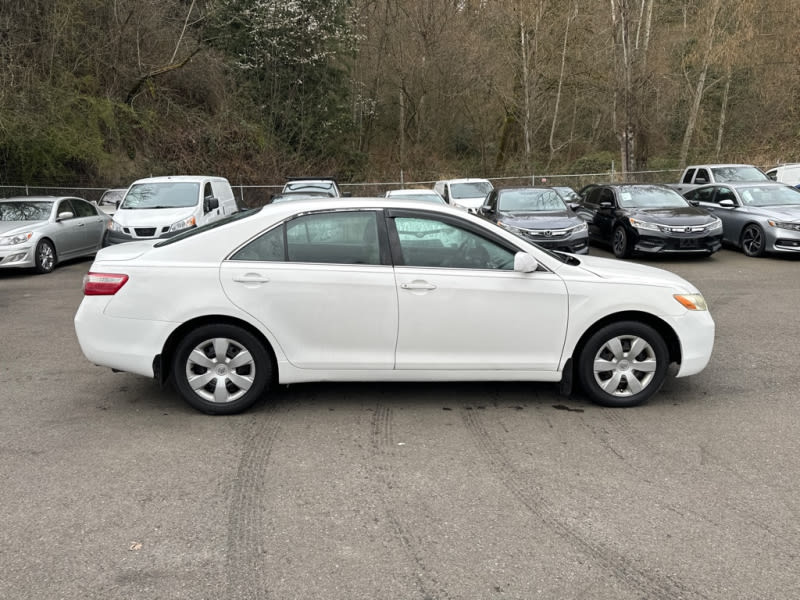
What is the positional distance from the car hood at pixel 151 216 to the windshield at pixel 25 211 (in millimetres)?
1612

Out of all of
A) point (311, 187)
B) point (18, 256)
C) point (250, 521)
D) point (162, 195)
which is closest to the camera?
point (250, 521)

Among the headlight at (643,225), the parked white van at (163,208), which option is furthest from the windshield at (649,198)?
the parked white van at (163,208)

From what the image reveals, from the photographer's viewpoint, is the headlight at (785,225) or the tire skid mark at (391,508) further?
the headlight at (785,225)

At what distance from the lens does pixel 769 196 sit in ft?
47.9

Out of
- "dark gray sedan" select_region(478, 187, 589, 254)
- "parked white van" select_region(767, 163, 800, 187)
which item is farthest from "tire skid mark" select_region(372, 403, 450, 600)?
"parked white van" select_region(767, 163, 800, 187)

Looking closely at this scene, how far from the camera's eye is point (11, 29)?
19.3 meters

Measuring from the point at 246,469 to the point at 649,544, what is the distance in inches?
92.5

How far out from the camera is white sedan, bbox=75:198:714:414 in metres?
5.03

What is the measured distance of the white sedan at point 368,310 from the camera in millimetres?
5027

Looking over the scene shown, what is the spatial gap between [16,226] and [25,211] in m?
0.74

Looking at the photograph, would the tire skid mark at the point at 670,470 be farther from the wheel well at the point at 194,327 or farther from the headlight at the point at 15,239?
the headlight at the point at 15,239

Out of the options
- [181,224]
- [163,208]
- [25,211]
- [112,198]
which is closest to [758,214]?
[181,224]

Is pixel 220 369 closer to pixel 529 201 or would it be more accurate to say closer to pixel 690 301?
pixel 690 301

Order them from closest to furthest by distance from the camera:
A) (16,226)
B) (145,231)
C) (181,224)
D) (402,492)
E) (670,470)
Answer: (402,492) → (670,470) → (145,231) → (181,224) → (16,226)
